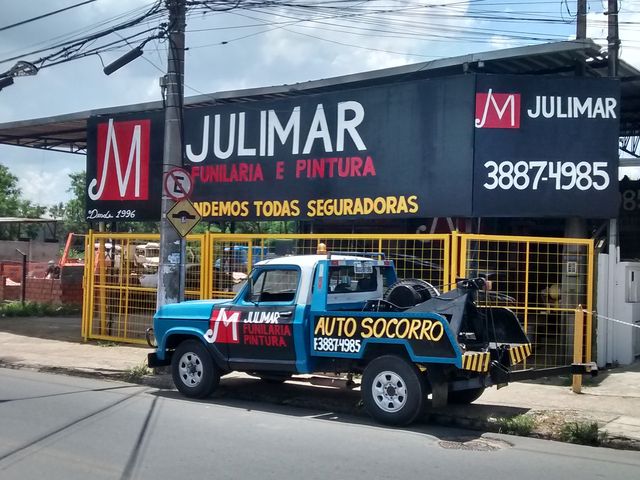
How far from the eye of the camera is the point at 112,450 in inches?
285

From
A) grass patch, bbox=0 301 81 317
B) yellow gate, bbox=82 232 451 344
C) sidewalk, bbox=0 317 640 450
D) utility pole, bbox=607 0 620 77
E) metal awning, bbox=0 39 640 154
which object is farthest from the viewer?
grass patch, bbox=0 301 81 317

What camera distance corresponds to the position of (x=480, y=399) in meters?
10.2

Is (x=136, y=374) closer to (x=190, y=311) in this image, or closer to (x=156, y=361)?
(x=156, y=361)

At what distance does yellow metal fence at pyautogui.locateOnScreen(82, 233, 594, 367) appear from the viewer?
38.8 feet

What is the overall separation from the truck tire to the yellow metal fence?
1.82 m

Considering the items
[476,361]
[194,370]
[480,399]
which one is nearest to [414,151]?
[480,399]

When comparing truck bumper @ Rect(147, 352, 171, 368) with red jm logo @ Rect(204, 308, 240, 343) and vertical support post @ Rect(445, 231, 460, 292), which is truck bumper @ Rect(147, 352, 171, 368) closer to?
red jm logo @ Rect(204, 308, 240, 343)

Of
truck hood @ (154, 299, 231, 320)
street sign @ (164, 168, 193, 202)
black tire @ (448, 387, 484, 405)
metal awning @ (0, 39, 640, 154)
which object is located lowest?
black tire @ (448, 387, 484, 405)

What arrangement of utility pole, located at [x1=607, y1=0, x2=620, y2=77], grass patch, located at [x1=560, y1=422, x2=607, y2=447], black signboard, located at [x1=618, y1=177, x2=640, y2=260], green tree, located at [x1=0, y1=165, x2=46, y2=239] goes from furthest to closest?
green tree, located at [x1=0, y1=165, x2=46, y2=239] < black signboard, located at [x1=618, y1=177, x2=640, y2=260] < utility pole, located at [x1=607, y1=0, x2=620, y2=77] < grass patch, located at [x1=560, y1=422, x2=607, y2=447]

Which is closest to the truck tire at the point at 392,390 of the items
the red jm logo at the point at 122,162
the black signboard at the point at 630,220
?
the red jm logo at the point at 122,162

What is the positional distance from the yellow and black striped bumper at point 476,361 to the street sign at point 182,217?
571cm

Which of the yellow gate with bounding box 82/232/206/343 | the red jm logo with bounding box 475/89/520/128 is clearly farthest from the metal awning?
the yellow gate with bounding box 82/232/206/343

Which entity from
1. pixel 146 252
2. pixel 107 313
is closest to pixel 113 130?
pixel 146 252

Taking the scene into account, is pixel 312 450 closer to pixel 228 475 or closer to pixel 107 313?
pixel 228 475
